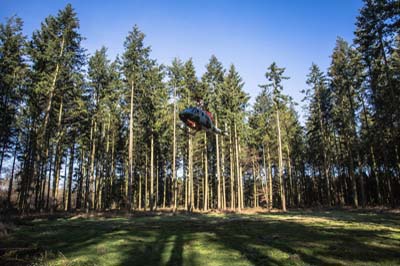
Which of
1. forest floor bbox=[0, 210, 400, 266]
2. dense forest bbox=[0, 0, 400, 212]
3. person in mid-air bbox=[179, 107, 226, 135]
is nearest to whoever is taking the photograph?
forest floor bbox=[0, 210, 400, 266]

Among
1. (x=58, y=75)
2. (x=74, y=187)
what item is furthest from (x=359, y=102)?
(x=74, y=187)

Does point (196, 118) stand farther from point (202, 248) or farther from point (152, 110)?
point (152, 110)

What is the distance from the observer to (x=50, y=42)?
2233 cm

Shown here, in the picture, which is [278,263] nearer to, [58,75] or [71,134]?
[58,75]

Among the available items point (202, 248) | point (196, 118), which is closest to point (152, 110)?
point (196, 118)

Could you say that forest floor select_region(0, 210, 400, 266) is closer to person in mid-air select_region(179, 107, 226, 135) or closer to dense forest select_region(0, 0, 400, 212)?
person in mid-air select_region(179, 107, 226, 135)

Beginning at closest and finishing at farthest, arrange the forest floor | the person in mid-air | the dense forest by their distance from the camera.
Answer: the forest floor, the person in mid-air, the dense forest

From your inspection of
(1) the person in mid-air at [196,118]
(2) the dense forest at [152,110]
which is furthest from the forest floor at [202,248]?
(2) the dense forest at [152,110]

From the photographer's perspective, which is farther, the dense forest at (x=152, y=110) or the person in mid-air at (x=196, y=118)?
the dense forest at (x=152, y=110)

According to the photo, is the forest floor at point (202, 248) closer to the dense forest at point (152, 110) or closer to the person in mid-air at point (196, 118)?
the person in mid-air at point (196, 118)

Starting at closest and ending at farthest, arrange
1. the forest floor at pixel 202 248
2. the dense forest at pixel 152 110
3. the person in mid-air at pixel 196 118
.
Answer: the forest floor at pixel 202 248 → the person in mid-air at pixel 196 118 → the dense forest at pixel 152 110

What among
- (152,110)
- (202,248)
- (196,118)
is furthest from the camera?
(152,110)

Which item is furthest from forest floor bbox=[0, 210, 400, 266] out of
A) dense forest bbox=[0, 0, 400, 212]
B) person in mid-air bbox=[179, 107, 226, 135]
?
dense forest bbox=[0, 0, 400, 212]

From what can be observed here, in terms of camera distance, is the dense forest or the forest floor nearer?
the forest floor
